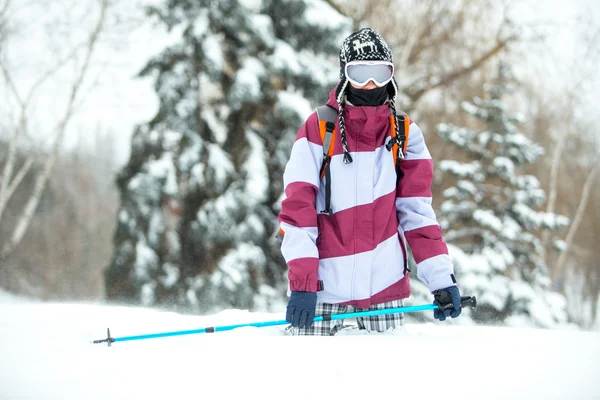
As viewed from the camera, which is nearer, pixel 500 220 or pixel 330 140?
pixel 330 140

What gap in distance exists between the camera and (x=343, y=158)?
2.29 m

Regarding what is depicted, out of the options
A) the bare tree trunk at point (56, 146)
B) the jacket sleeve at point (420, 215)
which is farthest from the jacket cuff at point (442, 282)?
the bare tree trunk at point (56, 146)

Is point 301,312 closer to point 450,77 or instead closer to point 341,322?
point 341,322

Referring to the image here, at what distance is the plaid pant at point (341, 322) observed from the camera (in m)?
2.34

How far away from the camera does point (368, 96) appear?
2.36m

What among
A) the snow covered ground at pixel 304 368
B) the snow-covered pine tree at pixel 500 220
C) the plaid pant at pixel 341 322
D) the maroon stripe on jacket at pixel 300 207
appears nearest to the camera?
the snow covered ground at pixel 304 368

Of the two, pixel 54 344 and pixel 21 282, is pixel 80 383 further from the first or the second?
pixel 21 282

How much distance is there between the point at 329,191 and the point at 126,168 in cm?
722

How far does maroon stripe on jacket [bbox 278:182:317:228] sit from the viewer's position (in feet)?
7.34

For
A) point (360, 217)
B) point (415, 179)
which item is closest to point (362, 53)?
point (415, 179)

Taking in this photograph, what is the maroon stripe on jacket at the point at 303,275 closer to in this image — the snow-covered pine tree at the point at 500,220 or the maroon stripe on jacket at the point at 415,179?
the maroon stripe on jacket at the point at 415,179

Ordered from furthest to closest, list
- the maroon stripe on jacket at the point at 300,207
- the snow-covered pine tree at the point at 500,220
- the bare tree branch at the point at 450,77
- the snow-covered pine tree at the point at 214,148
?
the bare tree branch at the point at 450,77
the snow-covered pine tree at the point at 500,220
the snow-covered pine tree at the point at 214,148
the maroon stripe on jacket at the point at 300,207

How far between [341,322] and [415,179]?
2.47 ft

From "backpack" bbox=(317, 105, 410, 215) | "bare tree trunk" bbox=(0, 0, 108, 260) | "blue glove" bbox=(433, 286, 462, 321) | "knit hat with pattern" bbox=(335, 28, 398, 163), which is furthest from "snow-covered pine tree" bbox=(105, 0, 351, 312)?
"blue glove" bbox=(433, 286, 462, 321)
